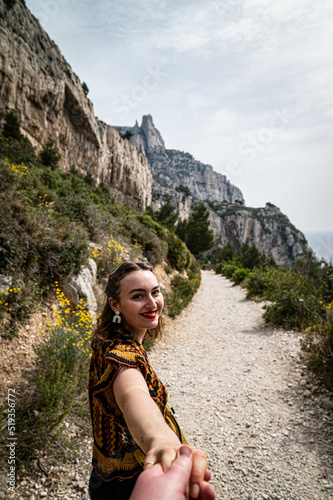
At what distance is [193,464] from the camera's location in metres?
0.54

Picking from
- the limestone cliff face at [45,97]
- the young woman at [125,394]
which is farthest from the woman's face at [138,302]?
the limestone cliff face at [45,97]

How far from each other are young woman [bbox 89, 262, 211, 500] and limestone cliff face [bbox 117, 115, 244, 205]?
355ft

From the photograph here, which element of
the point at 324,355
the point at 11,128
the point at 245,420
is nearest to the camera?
the point at 245,420

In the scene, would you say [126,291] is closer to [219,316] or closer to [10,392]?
[10,392]

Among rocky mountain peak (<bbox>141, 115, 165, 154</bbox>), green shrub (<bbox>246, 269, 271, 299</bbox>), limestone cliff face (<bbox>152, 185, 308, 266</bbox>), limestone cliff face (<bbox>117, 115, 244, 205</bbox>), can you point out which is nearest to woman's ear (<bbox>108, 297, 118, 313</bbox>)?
green shrub (<bbox>246, 269, 271, 299</bbox>)

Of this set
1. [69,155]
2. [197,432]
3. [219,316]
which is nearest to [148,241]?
[219,316]

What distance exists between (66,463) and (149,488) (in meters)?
2.42

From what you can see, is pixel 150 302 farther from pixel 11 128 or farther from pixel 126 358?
pixel 11 128

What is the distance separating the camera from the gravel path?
7.01 ft

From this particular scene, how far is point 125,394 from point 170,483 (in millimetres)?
476

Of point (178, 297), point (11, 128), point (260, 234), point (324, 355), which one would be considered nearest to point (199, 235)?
point (11, 128)

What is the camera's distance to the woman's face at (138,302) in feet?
4.15
